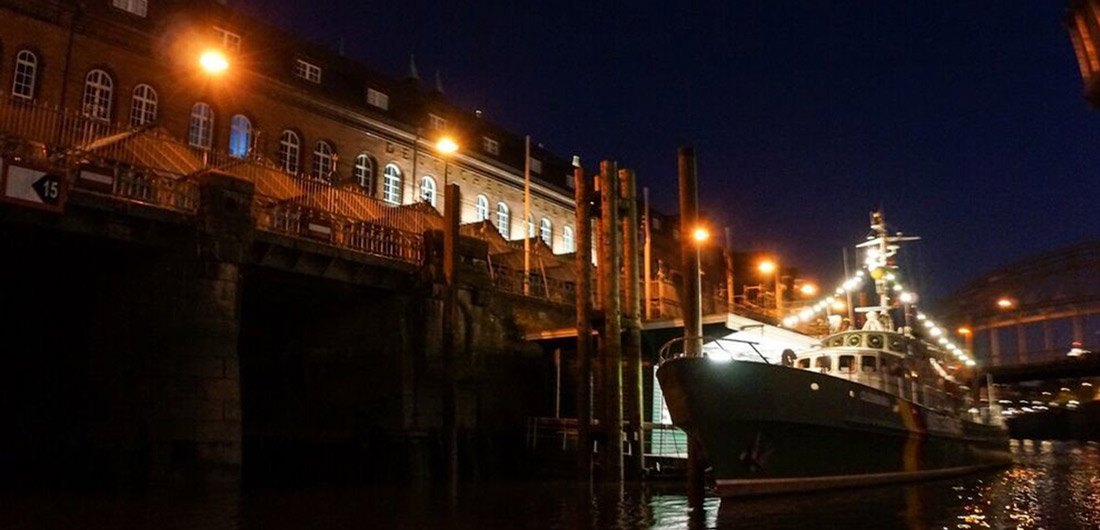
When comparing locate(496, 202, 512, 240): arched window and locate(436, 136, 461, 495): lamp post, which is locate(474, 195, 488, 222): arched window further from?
locate(436, 136, 461, 495): lamp post

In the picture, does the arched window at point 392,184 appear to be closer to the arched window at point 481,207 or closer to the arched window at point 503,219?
the arched window at point 481,207

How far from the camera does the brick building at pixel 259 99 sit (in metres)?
28.0

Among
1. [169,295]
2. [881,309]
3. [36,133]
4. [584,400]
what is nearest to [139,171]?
[169,295]

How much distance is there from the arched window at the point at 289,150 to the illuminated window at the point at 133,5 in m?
7.00

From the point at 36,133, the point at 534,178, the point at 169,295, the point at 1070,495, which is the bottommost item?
the point at 1070,495

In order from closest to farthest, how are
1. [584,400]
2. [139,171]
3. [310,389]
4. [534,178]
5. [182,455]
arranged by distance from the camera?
1. [182,455]
2. [139,171]
3. [584,400]
4. [310,389]
5. [534,178]

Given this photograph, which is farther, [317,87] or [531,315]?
[317,87]

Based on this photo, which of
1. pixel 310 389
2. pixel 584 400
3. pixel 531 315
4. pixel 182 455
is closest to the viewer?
pixel 182 455

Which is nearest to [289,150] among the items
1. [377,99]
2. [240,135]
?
[240,135]

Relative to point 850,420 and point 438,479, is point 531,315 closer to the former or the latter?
point 438,479

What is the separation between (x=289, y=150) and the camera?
35562 millimetres

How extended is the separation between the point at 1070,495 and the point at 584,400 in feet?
41.2

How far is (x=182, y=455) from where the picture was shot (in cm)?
1638

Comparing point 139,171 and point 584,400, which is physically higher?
point 139,171
